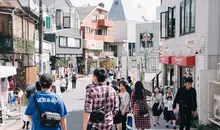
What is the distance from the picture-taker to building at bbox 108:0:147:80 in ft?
205

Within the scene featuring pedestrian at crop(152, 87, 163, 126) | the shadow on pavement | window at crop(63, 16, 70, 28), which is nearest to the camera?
the shadow on pavement

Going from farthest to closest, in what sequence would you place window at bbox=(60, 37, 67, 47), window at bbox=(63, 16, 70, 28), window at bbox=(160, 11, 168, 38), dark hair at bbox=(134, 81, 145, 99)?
window at bbox=(63, 16, 70, 28) → window at bbox=(60, 37, 67, 47) → window at bbox=(160, 11, 168, 38) → dark hair at bbox=(134, 81, 145, 99)

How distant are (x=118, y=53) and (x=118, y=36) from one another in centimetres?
334

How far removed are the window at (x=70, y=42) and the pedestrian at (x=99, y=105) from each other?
37.3 meters

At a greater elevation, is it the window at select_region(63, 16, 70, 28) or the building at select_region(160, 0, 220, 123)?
the window at select_region(63, 16, 70, 28)

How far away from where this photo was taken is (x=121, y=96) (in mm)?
8656

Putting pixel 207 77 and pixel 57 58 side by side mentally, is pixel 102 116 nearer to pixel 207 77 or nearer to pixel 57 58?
pixel 207 77

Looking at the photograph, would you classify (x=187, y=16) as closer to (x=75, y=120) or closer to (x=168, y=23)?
(x=168, y=23)

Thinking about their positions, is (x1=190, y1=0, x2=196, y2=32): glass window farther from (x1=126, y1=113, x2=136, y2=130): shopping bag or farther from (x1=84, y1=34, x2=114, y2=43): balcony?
(x1=84, y1=34, x2=114, y2=43): balcony

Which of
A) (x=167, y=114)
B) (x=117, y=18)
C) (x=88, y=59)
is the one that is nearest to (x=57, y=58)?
(x=88, y=59)

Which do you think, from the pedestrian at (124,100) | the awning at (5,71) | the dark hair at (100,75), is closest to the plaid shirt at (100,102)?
the dark hair at (100,75)

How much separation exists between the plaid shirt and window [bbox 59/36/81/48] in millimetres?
37387

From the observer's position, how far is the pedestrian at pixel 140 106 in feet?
25.7

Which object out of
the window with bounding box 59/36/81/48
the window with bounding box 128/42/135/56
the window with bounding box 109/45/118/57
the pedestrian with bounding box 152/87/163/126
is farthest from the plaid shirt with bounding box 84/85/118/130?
the window with bounding box 128/42/135/56
